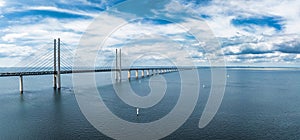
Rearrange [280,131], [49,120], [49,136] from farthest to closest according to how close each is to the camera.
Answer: [49,120]
[280,131]
[49,136]

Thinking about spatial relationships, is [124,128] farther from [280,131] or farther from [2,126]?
[280,131]

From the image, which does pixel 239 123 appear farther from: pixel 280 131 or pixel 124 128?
pixel 124 128

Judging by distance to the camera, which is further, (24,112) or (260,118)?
(24,112)

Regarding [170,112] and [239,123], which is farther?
[170,112]

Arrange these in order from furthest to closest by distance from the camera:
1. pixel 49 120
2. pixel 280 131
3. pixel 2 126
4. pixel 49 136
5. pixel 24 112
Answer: pixel 24 112 → pixel 49 120 → pixel 2 126 → pixel 280 131 → pixel 49 136

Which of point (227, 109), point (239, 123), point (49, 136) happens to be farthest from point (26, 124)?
point (227, 109)

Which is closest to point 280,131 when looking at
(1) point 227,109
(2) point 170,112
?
(1) point 227,109

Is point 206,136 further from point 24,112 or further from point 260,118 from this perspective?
point 24,112

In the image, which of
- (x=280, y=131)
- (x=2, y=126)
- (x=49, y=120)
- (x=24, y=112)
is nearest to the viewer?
(x=280, y=131)

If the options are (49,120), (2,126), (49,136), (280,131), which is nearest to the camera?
(49,136)
